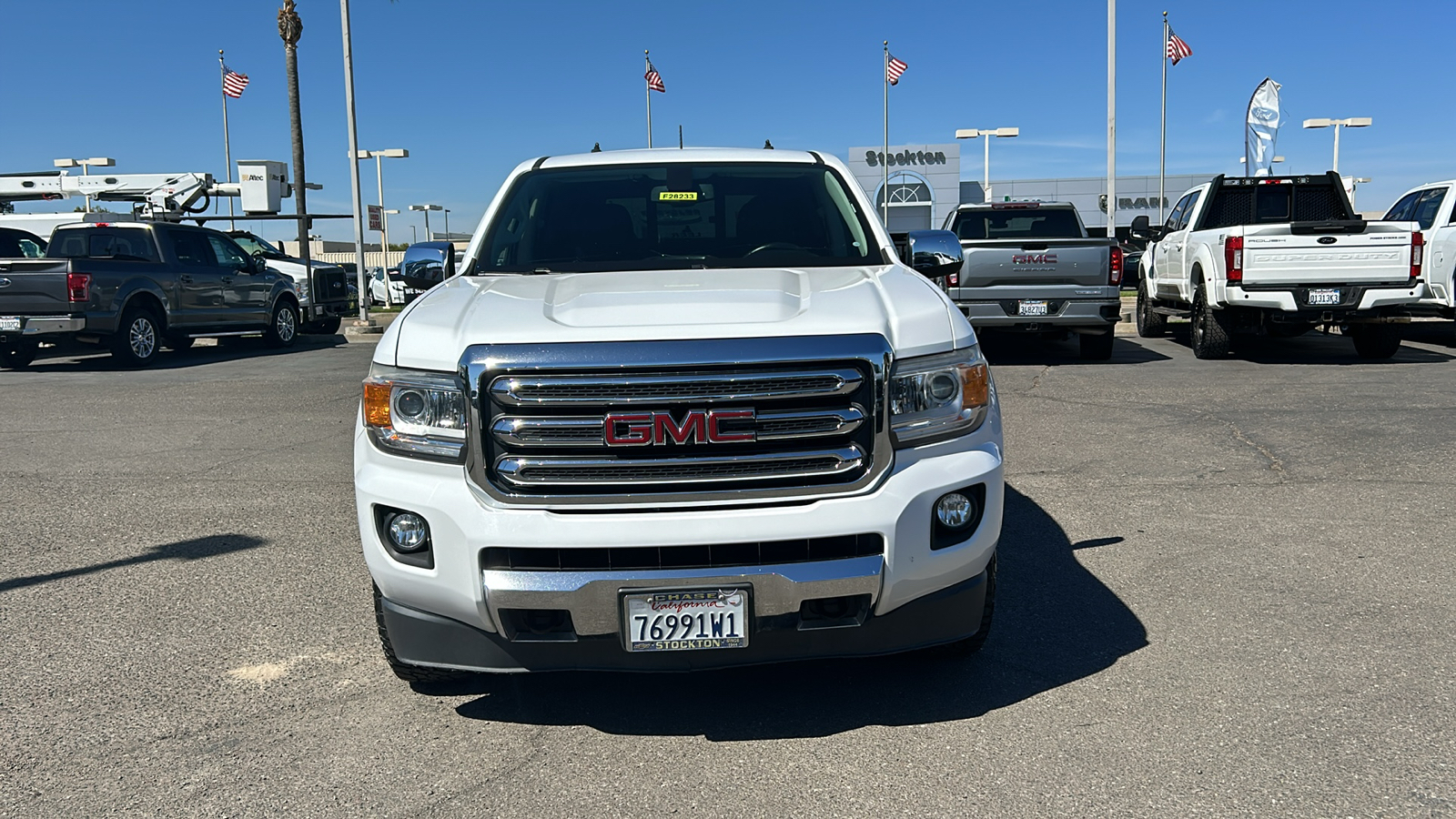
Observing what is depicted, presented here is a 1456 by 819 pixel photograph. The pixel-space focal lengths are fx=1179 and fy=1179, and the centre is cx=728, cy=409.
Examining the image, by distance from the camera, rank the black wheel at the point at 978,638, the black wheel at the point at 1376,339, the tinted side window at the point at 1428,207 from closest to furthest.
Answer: the black wheel at the point at 978,638 → the black wheel at the point at 1376,339 → the tinted side window at the point at 1428,207

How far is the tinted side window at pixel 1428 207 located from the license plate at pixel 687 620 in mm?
13870

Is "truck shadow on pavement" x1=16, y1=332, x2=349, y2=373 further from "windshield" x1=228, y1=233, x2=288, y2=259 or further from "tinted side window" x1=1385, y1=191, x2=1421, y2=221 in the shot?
"tinted side window" x1=1385, y1=191, x2=1421, y2=221

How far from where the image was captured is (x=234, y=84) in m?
33.3

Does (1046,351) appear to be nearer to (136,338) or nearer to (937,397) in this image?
(136,338)

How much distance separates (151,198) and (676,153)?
73.5 ft

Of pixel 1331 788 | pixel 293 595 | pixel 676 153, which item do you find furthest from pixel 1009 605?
pixel 293 595

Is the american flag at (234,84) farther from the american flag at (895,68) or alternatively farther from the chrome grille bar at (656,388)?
the chrome grille bar at (656,388)

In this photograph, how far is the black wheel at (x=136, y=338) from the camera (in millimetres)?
15109

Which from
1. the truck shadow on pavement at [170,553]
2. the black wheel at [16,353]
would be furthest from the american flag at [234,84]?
the truck shadow on pavement at [170,553]

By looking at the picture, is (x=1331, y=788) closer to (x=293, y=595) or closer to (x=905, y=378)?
(x=905, y=378)

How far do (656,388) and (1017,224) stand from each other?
12.8 m

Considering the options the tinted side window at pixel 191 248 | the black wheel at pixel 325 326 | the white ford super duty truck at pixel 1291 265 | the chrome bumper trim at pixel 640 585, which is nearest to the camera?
the chrome bumper trim at pixel 640 585

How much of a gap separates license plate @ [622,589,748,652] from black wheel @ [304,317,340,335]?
19187 millimetres

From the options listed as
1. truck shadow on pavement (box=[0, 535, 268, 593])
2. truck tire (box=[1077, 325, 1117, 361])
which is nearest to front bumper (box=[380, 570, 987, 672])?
truck shadow on pavement (box=[0, 535, 268, 593])
